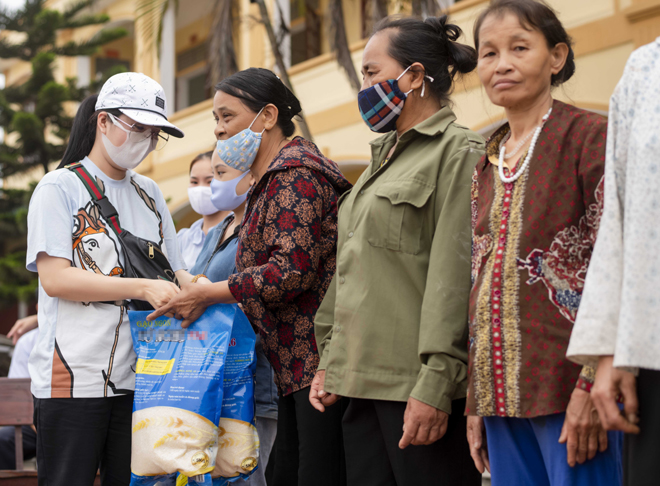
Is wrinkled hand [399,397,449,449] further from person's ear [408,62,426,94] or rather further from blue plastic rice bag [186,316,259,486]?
person's ear [408,62,426,94]

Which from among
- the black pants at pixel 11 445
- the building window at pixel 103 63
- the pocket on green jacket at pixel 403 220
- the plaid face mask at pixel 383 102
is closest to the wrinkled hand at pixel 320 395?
the pocket on green jacket at pixel 403 220

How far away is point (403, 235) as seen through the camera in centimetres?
202

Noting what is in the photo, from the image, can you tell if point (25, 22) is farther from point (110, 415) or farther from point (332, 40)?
point (110, 415)

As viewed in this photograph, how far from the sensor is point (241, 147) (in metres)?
2.76

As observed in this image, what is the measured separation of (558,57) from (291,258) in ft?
3.48

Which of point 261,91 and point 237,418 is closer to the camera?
point 237,418

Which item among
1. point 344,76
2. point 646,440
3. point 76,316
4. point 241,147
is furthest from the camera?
point 344,76

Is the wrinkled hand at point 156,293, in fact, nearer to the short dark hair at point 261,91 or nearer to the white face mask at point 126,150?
the white face mask at point 126,150

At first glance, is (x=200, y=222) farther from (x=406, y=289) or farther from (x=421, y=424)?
(x=421, y=424)

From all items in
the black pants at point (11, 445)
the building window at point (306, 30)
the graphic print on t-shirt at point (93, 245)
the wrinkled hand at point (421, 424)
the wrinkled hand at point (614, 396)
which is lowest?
the black pants at point (11, 445)

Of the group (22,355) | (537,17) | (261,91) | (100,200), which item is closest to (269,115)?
(261,91)

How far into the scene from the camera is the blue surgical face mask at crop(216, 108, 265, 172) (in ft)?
9.00

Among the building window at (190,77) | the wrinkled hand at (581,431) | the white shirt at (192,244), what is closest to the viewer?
the wrinkled hand at (581,431)

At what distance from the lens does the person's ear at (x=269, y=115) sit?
2791mm
